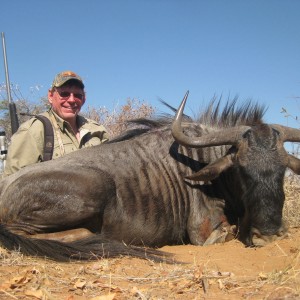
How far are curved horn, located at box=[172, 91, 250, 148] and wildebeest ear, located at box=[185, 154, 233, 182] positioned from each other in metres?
0.18

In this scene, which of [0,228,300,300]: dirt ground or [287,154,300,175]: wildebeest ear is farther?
[287,154,300,175]: wildebeest ear

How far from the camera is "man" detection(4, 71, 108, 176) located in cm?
526

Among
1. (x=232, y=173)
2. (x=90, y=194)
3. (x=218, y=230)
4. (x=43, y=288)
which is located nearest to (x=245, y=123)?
(x=232, y=173)

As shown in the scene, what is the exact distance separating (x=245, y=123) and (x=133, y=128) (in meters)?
1.31

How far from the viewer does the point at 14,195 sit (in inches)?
154

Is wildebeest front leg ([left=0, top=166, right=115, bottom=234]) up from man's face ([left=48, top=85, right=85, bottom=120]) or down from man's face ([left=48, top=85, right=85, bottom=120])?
down

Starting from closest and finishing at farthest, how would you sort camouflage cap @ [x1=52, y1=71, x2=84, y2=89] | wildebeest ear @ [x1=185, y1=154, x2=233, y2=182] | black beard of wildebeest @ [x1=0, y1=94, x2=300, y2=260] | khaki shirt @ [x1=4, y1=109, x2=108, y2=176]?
black beard of wildebeest @ [x1=0, y1=94, x2=300, y2=260] < wildebeest ear @ [x1=185, y1=154, x2=233, y2=182] < khaki shirt @ [x1=4, y1=109, x2=108, y2=176] < camouflage cap @ [x1=52, y1=71, x2=84, y2=89]

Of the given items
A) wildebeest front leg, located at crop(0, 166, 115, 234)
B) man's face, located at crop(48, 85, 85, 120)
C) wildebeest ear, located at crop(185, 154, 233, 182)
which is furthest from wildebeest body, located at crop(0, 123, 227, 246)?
man's face, located at crop(48, 85, 85, 120)

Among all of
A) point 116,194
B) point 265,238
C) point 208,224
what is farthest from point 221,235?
point 116,194

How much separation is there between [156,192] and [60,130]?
2005mm

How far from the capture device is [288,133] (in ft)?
14.5

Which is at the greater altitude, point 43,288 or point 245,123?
point 245,123

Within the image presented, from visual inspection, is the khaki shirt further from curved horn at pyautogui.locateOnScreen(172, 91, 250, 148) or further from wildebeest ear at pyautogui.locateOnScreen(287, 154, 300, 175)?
wildebeest ear at pyautogui.locateOnScreen(287, 154, 300, 175)

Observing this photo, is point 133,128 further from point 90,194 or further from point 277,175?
point 277,175
